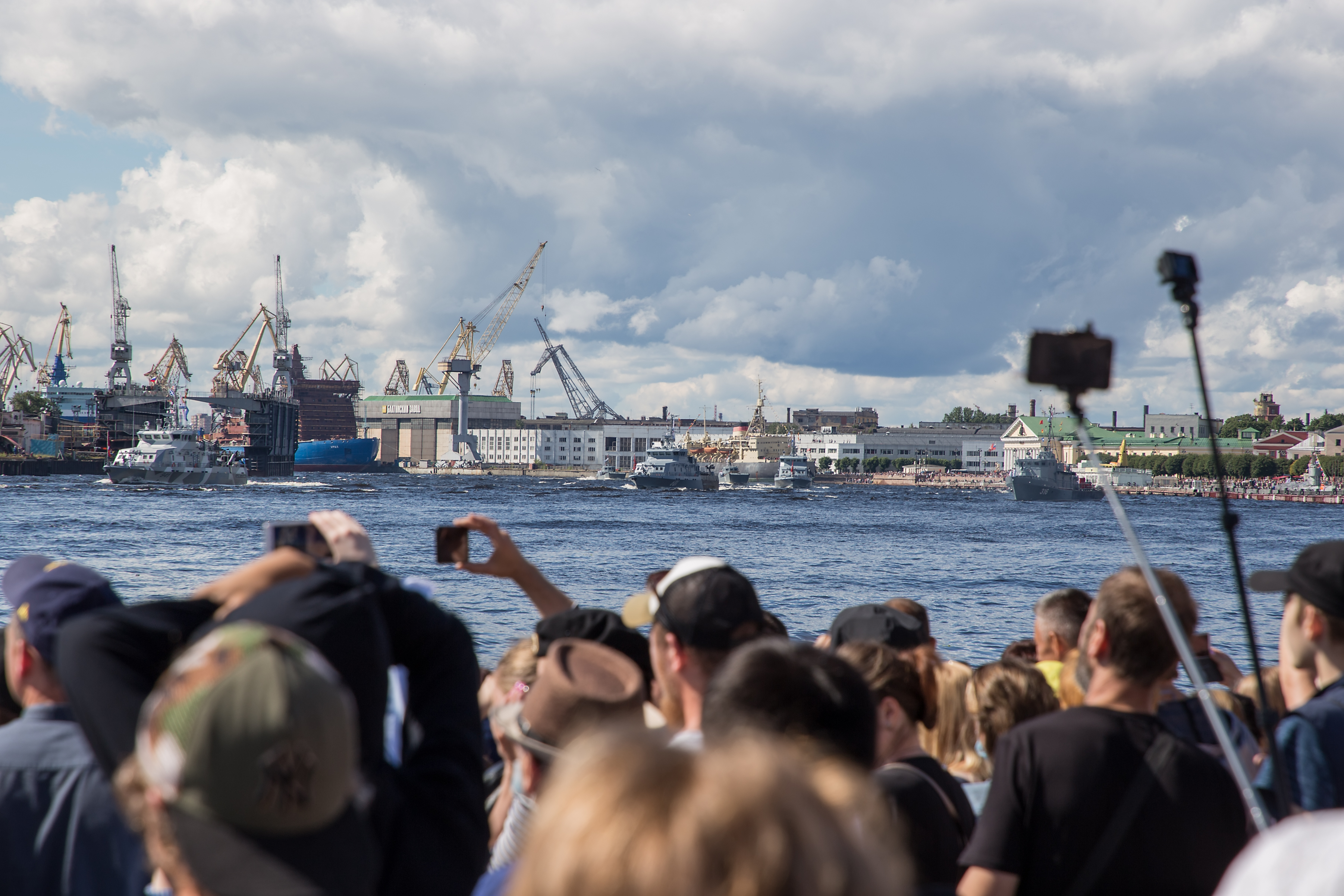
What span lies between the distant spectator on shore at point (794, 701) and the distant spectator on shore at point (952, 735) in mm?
1639

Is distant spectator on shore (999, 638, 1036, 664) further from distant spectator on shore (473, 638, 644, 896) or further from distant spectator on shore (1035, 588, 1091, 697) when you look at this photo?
distant spectator on shore (473, 638, 644, 896)

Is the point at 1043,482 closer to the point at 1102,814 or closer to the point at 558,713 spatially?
the point at 1102,814

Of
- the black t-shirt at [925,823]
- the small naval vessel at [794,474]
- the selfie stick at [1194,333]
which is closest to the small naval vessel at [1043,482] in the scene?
the small naval vessel at [794,474]

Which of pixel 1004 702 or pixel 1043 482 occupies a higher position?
pixel 1004 702

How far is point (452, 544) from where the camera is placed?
320 centimetres

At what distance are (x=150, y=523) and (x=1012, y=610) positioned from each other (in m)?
29.9

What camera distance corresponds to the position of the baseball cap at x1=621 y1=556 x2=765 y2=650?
253cm

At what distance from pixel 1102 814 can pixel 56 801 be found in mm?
1971

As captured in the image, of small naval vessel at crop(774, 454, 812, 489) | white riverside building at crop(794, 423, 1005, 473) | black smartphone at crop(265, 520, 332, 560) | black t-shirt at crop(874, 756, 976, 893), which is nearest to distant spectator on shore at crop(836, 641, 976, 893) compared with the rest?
black t-shirt at crop(874, 756, 976, 893)

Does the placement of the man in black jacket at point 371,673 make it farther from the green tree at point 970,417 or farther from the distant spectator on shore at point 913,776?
the green tree at point 970,417

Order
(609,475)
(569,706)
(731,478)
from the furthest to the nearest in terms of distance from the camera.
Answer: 1. (609,475)
2. (731,478)
3. (569,706)

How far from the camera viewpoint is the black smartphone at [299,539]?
1969 millimetres

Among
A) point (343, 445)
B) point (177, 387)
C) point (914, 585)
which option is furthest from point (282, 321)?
point (914, 585)

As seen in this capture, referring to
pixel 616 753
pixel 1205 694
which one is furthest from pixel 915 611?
pixel 616 753
